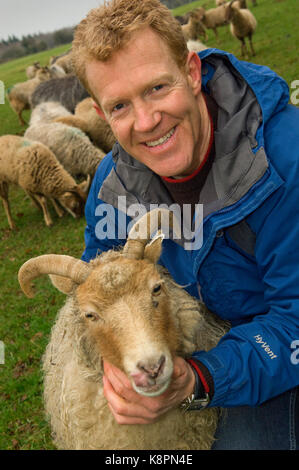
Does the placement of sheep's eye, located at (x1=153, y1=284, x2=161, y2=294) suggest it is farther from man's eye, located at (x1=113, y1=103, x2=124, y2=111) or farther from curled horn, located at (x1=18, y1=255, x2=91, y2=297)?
man's eye, located at (x1=113, y1=103, x2=124, y2=111)

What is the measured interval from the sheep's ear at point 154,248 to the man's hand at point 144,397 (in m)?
0.62

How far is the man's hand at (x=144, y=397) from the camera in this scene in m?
1.96

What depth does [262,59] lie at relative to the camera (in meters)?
13.9

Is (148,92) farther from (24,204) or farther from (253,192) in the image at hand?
(24,204)

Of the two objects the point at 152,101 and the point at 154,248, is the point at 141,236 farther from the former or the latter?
the point at 152,101

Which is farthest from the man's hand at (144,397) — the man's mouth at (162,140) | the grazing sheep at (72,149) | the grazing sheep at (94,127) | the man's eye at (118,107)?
the grazing sheep at (94,127)

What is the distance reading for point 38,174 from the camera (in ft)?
28.3

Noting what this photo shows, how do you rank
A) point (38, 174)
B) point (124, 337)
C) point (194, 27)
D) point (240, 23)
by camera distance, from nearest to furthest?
point (124, 337) → point (38, 174) → point (240, 23) → point (194, 27)

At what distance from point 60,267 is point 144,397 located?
858 millimetres

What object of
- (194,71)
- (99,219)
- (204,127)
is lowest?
(99,219)

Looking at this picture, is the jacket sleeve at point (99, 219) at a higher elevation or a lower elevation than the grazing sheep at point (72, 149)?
higher

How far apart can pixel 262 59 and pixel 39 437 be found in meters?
13.7

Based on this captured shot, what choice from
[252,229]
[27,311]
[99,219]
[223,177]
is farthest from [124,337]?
[27,311]

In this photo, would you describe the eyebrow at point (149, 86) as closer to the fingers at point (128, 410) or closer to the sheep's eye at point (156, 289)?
the sheep's eye at point (156, 289)
